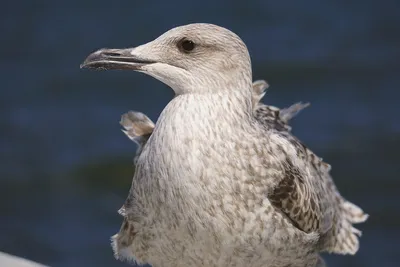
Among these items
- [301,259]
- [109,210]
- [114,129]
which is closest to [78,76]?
[114,129]

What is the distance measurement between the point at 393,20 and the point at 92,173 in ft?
11.6

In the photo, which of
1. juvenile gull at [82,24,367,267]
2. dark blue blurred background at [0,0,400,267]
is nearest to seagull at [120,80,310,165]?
juvenile gull at [82,24,367,267]

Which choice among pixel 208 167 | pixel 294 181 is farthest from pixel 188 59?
pixel 294 181

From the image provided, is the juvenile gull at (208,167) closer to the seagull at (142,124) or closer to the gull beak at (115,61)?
the gull beak at (115,61)

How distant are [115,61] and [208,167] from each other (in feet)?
2.18

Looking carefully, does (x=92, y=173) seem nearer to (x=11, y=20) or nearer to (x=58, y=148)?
(x=58, y=148)

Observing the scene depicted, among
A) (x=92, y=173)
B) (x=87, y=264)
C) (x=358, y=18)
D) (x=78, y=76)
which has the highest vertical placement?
(x=358, y=18)

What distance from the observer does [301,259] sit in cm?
646

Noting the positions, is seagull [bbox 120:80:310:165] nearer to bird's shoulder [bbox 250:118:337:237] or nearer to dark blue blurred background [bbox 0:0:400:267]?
bird's shoulder [bbox 250:118:337:237]

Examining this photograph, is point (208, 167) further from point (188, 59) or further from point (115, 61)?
point (115, 61)

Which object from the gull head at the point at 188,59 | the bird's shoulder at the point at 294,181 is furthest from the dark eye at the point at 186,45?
the bird's shoulder at the point at 294,181

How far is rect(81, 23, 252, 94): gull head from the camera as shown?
595 cm

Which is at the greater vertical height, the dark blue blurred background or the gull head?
the dark blue blurred background

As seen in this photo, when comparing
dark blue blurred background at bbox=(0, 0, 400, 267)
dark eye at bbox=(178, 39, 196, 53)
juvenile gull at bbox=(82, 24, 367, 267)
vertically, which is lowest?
juvenile gull at bbox=(82, 24, 367, 267)
